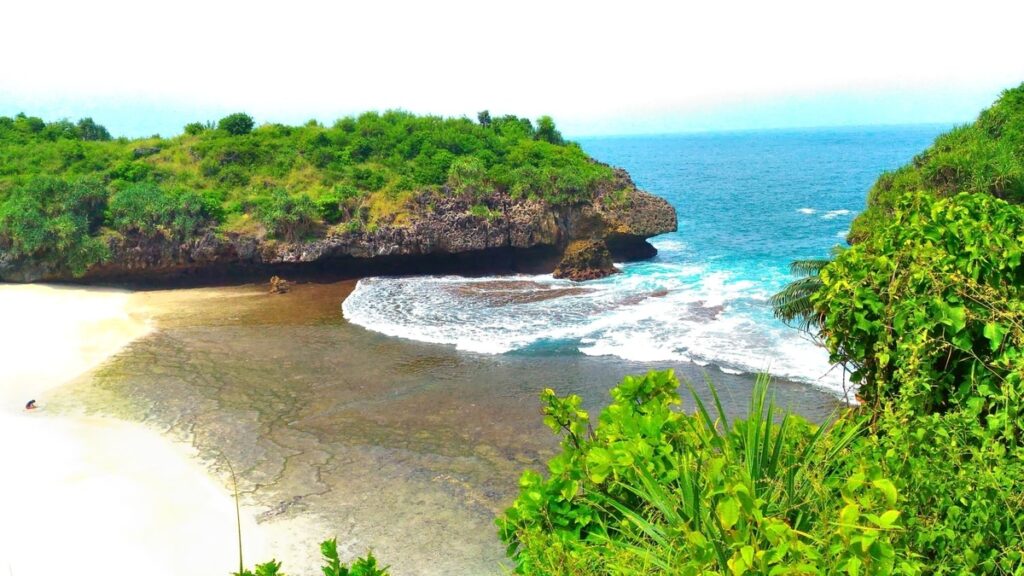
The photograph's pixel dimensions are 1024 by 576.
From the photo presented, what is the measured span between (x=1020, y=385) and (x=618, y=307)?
24.9 meters

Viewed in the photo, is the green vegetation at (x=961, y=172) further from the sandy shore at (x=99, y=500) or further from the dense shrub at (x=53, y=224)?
the dense shrub at (x=53, y=224)

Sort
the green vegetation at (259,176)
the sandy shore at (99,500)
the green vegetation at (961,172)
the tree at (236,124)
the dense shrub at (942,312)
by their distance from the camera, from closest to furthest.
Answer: the dense shrub at (942,312) < the sandy shore at (99,500) < the green vegetation at (961,172) < the green vegetation at (259,176) < the tree at (236,124)

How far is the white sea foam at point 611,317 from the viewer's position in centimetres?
2512

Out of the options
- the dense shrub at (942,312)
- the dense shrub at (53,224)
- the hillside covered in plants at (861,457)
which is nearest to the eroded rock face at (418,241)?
the dense shrub at (53,224)

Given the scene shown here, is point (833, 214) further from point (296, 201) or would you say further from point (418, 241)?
point (296, 201)

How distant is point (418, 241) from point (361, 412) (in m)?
17.3

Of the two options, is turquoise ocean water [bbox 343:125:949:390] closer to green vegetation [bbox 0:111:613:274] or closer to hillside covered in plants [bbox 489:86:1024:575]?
green vegetation [bbox 0:111:613:274]

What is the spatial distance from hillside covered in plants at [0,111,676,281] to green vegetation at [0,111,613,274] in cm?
9

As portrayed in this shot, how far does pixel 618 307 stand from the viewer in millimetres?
31016

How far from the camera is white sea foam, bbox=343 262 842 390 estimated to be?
25.1m

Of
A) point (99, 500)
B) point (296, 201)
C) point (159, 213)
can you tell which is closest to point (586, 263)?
point (296, 201)

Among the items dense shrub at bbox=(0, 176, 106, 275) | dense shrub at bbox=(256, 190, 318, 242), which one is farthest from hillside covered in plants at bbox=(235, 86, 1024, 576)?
dense shrub at bbox=(0, 176, 106, 275)

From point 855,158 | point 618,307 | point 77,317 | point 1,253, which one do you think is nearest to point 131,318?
point 77,317

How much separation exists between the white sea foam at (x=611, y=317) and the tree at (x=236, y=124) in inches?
721
